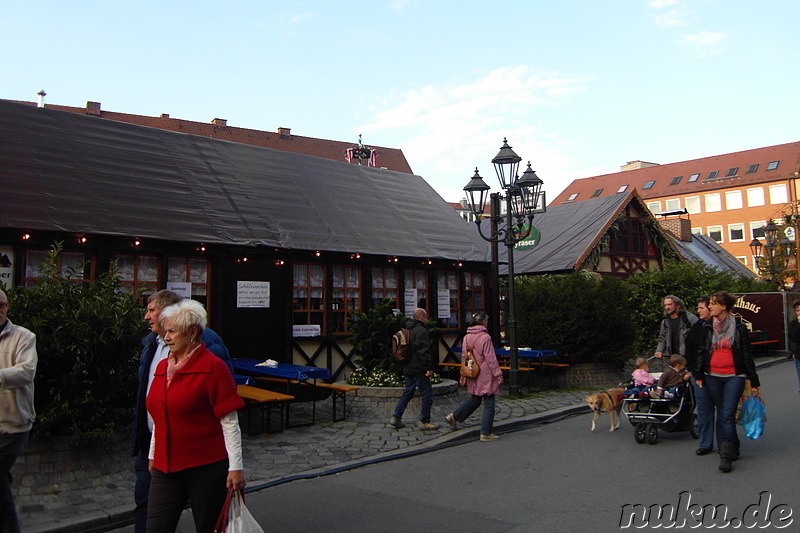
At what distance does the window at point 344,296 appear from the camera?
13.5 metres

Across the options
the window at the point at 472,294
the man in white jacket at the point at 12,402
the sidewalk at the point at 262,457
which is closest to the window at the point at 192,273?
the sidewalk at the point at 262,457

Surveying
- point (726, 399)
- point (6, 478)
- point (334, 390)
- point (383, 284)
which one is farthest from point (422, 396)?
point (6, 478)

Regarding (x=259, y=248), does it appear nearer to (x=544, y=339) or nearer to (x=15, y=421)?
(x=544, y=339)

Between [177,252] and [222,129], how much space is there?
152 ft

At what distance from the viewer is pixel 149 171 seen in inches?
509

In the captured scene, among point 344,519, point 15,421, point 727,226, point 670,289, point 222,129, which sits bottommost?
point 344,519

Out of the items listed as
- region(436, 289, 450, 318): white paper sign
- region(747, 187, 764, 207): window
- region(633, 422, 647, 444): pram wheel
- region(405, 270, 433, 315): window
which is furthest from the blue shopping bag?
region(747, 187, 764, 207): window

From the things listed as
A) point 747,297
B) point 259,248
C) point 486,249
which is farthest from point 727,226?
point 259,248

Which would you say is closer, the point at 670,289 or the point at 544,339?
the point at 544,339

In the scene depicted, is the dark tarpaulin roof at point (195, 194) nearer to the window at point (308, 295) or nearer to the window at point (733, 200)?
the window at point (308, 295)

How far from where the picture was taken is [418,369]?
30.2 feet

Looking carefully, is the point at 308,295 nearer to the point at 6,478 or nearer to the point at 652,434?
the point at 652,434

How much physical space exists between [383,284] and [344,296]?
1038mm

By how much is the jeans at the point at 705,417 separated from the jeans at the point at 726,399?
0.30 ft
